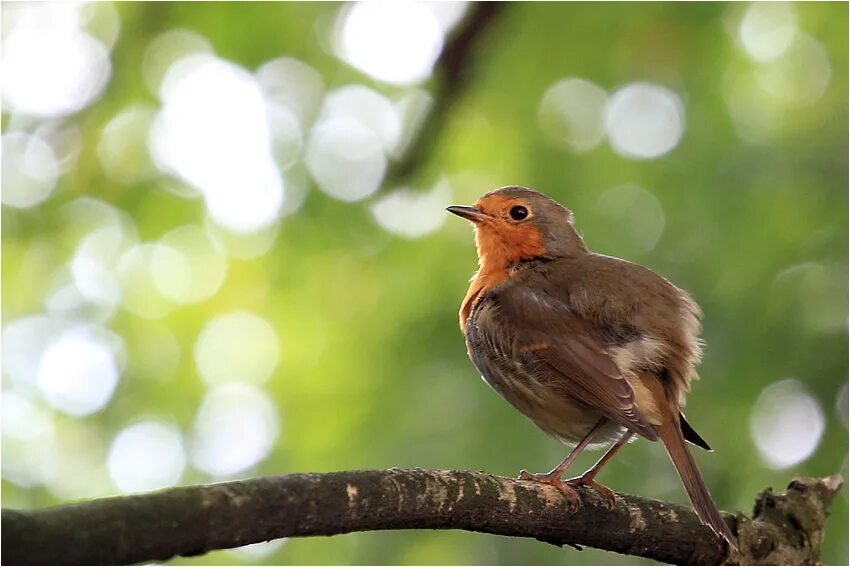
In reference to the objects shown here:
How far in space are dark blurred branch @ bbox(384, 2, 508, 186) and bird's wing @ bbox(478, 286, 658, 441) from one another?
1.57 m

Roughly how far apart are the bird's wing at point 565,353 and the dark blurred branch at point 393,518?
39 cm

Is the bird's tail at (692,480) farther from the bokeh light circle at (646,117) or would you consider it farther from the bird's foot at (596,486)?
the bokeh light circle at (646,117)

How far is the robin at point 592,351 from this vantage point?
418 centimetres

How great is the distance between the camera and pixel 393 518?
2.91 metres

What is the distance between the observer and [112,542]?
2336 mm

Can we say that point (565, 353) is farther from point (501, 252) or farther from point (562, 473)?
point (501, 252)

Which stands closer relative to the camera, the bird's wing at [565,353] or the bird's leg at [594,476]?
the bird's leg at [594,476]

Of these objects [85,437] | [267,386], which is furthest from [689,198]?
[85,437]

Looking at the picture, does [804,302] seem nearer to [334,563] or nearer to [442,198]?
[442,198]

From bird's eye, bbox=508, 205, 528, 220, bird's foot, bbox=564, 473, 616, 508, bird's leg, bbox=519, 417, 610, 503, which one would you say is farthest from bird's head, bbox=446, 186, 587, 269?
bird's foot, bbox=564, 473, 616, 508

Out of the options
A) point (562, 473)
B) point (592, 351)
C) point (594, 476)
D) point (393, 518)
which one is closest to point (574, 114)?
point (592, 351)

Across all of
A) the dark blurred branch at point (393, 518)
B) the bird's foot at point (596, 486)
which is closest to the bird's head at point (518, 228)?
the bird's foot at point (596, 486)

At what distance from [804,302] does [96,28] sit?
4825mm

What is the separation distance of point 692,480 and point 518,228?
1.73m
